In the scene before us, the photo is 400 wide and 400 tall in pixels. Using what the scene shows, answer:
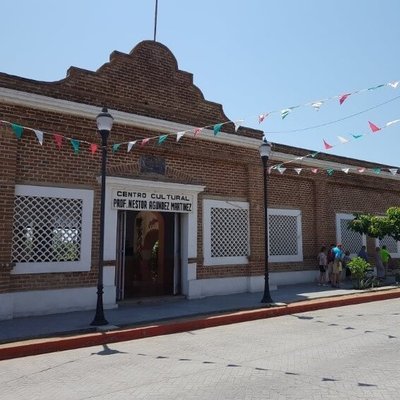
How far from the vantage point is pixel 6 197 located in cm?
994

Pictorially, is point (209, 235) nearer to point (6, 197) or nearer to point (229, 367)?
point (6, 197)

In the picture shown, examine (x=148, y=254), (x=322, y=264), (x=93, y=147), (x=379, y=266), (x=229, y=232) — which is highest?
(x=93, y=147)

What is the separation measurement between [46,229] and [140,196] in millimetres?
2637

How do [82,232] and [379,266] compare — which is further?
[379,266]

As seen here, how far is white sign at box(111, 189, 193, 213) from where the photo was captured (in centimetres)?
1174

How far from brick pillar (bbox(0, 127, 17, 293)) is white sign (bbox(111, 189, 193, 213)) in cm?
255

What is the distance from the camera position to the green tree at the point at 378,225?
653 inches

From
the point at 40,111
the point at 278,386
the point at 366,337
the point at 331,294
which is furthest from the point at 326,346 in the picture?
the point at 40,111

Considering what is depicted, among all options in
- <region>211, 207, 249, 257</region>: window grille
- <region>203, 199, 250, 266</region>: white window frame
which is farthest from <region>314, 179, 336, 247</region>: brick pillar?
<region>203, 199, 250, 266</region>: white window frame

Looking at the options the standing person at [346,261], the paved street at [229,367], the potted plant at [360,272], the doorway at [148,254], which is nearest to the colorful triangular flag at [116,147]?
the doorway at [148,254]

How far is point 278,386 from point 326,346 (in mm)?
2461

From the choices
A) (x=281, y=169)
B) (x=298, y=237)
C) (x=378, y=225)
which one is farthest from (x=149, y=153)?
(x=378, y=225)

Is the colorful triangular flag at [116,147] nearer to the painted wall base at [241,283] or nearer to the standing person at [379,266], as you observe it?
the painted wall base at [241,283]

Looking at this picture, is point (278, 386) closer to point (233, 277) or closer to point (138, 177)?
point (138, 177)
